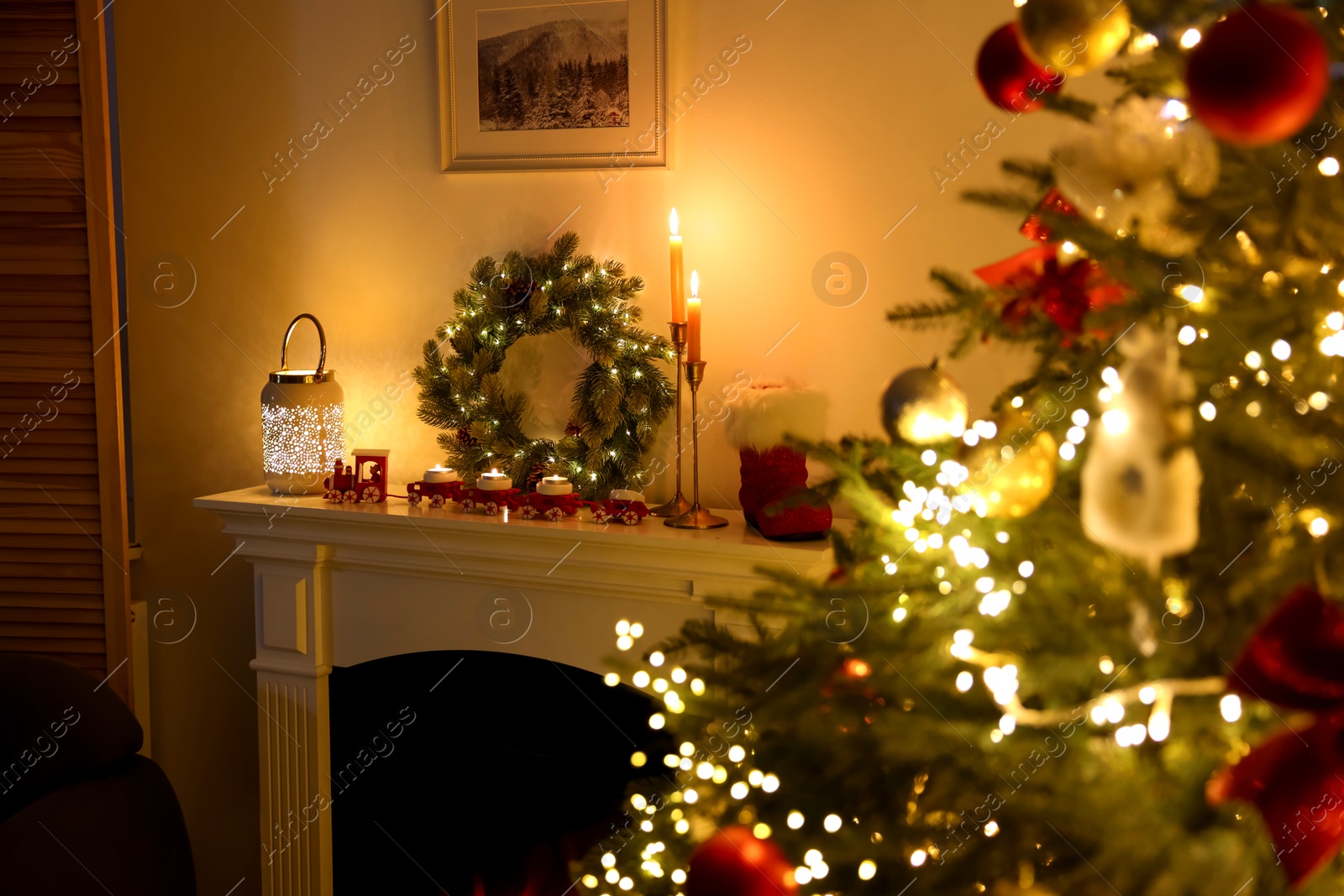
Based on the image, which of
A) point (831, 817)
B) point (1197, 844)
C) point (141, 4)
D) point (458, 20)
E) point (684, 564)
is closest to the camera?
point (1197, 844)

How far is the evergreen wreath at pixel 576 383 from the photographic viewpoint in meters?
1.93

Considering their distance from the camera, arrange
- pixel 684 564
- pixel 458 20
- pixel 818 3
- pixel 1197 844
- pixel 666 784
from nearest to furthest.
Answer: pixel 1197 844
pixel 666 784
pixel 684 564
pixel 818 3
pixel 458 20

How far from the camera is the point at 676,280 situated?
1.79 m

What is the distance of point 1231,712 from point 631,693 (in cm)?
142

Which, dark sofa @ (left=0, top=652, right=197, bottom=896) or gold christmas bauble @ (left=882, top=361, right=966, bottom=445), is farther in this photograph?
dark sofa @ (left=0, top=652, right=197, bottom=896)

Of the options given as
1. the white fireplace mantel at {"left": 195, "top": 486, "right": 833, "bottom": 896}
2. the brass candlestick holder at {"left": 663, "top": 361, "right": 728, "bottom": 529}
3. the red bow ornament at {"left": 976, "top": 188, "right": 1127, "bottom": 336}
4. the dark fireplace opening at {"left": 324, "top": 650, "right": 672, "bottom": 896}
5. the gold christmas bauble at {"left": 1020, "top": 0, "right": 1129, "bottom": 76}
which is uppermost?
the gold christmas bauble at {"left": 1020, "top": 0, "right": 1129, "bottom": 76}

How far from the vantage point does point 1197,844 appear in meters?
0.51

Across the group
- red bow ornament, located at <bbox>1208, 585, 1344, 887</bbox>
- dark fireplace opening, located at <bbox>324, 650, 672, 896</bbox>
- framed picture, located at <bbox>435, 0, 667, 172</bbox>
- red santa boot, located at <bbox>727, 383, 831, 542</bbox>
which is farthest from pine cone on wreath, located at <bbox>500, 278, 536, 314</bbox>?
red bow ornament, located at <bbox>1208, 585, 1344, 887</bbox>

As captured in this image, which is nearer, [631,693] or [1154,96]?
[1154,96]

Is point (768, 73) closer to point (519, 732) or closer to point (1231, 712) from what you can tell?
point (519, 732)

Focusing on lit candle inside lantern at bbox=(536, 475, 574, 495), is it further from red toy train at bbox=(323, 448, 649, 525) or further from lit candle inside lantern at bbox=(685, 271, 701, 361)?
lit candle inside lantern at bbox=(685, 271, 701, 361)

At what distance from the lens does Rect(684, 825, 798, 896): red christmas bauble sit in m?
0.74

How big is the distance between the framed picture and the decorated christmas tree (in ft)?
4.15

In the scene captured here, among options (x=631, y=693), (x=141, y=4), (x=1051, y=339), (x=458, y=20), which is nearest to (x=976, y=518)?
(x=1051, y=339)
